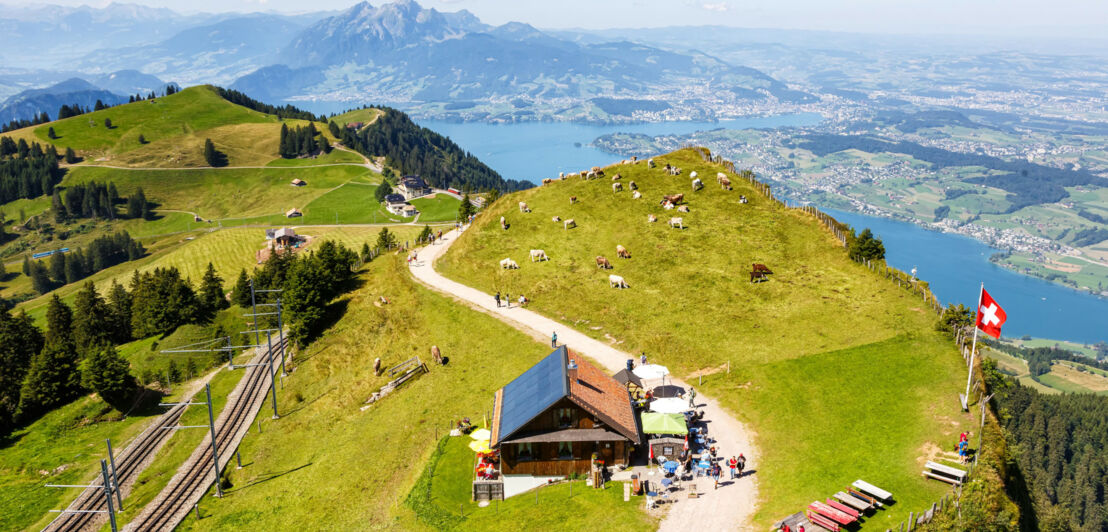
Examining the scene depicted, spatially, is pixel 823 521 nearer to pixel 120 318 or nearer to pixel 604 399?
pixel 604 399

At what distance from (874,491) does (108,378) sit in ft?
261

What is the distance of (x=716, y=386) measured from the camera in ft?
171

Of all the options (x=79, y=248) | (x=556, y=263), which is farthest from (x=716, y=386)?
(x=79, y=248)

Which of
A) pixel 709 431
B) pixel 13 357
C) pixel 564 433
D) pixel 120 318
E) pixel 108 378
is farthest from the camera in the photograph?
pixel 120 318

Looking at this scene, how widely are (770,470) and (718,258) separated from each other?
127 feet

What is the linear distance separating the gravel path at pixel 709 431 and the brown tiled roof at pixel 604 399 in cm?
598

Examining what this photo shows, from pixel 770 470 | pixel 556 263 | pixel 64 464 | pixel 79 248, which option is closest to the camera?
pixel 770 470

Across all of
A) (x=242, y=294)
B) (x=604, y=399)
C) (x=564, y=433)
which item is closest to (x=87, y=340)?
(x=242, y=294)

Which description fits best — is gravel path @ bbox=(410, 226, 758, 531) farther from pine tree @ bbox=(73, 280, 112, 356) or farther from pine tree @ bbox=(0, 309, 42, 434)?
pine tree @ bbox=(73, 280, 112, 356)

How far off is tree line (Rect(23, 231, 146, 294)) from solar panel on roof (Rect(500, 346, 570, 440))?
18840 cm

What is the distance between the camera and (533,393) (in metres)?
45.2

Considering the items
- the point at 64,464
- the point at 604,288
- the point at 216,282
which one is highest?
the point at 604,288

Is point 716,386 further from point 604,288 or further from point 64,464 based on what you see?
point 64,464

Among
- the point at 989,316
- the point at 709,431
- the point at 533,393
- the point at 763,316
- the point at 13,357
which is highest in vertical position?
the point at 989,316
